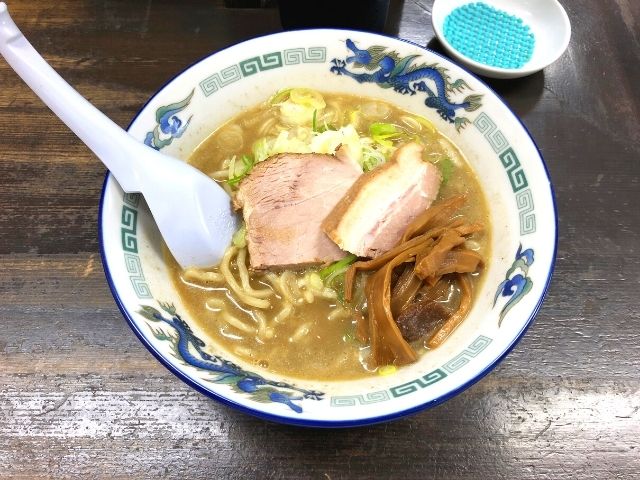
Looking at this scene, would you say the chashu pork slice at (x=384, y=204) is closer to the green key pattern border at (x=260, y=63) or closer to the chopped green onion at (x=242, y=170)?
the chopped green onion at (x=242, y=170)

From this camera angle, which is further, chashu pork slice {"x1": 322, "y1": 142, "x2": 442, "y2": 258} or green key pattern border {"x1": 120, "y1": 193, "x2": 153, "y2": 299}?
chashu pork slice {"x1": 322, "y1": 142, "x2": 442, "y2": 258}

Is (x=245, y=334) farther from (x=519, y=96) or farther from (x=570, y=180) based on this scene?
(x=519, y=96)

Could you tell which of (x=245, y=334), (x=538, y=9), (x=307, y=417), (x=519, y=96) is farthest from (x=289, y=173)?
(x=538, y=9)

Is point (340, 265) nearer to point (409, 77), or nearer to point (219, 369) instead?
point (219, 369)

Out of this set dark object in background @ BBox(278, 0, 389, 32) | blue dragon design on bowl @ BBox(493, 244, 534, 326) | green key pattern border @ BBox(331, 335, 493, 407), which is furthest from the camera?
dark object in background @ BBox(278, 0, 389, 32)

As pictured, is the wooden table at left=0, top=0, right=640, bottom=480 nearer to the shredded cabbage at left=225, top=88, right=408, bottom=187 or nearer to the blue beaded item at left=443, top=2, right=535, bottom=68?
the blue beaded item at left=443, top=2, right=535, bottom=68

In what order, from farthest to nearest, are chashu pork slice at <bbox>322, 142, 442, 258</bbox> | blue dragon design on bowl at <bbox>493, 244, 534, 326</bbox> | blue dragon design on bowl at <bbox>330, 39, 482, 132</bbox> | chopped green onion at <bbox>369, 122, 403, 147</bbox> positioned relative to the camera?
chopped green onion at <bbox>369, 122, 403, 147</bbox> → blue dragon design on bowl at <bbox>330, 39, 482, 132</bbox> → chashu pork slice at <bbox>322, 142, 442, 258</bbox> → blue dragon design on bowl at <bbox>493, 244, 534, 326</bbox>

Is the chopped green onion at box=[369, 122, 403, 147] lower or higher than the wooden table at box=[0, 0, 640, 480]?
higher

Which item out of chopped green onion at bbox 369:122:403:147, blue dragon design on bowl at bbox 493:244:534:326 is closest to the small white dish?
chopped green onion at bbox 369:122:403:147
